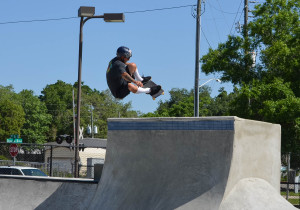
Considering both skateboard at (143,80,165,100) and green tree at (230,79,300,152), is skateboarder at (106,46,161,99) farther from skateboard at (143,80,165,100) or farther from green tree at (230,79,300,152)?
green tree at (230,79,300,152)

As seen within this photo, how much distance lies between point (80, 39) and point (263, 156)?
48.7 ft

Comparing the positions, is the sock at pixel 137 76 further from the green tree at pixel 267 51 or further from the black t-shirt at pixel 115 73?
the green tree at pixel 267 51

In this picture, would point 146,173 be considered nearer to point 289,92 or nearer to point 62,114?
Answer: point 289,92

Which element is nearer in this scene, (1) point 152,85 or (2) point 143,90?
(2) point 143,90

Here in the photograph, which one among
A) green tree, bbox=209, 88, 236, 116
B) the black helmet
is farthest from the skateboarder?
green tree, bbox=209, 88, 236, 116

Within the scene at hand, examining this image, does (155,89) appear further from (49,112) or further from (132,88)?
(49,112)

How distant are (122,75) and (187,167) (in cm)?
274

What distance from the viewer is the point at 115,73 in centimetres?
1096

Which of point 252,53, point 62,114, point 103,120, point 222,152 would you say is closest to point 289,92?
point 252,53

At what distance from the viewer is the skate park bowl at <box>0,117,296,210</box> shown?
28.9 feet

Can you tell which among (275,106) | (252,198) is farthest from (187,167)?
(275,106)

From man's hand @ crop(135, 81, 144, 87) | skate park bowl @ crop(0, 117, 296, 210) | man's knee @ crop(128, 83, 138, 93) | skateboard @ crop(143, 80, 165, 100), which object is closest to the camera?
skate park bowl @ crop(0, 117, 296, 210)

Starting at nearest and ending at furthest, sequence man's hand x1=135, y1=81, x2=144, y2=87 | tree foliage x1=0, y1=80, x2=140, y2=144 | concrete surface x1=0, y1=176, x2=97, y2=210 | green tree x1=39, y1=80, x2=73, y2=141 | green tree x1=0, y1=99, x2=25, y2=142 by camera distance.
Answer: concrete surface x1=0, y1=176, x2=97, y2=210, man's hand x1=135, y1=81, x2=144, y2=87, green tree x1=0, y1=99, x2=25, y2=142, tree foliage x1=0, y1=80, x2=140, y2=144, green tree x1=39, y1=80, x2=73, y2=141

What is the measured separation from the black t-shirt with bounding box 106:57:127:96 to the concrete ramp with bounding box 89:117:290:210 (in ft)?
3.22
